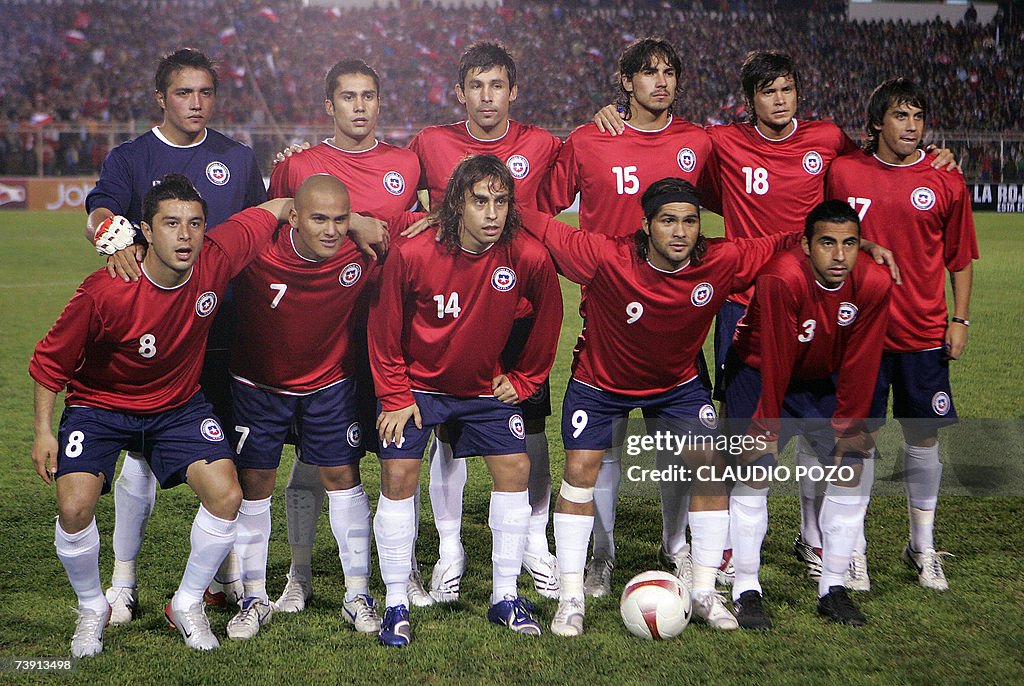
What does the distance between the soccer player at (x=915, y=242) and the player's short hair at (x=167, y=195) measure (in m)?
2.59

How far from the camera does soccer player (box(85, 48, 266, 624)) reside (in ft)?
12.9

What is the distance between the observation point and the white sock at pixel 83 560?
11.4 ft

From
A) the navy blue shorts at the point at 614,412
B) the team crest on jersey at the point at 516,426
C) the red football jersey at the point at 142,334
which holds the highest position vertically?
the red football jersey at the point at 142,334

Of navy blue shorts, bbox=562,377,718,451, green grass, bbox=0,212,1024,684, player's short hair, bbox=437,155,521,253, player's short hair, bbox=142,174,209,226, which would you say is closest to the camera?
green grass, bbox=0,212,1024,684

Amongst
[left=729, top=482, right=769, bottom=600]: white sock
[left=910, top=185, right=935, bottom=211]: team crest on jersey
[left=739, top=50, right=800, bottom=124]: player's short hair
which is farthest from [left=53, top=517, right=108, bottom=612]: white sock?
[left=910, top=185, right=935, bottom=211]: team crest on jersey

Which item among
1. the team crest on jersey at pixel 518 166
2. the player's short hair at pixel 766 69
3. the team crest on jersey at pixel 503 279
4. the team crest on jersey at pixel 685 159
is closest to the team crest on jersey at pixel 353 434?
the team crest on jersey at pixel 503 279

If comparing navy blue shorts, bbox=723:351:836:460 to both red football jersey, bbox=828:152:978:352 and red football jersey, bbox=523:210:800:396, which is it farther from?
red football jersey, bbox=828:152:978:352

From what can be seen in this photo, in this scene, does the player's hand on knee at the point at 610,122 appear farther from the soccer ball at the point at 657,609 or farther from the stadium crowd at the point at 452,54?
the stadium crowd at the point at 452,54

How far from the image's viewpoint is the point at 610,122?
4344 millimetres

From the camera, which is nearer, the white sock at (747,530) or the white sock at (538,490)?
the white sock at (747,530)

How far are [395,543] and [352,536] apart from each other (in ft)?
0.82

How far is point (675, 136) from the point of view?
4332 mm

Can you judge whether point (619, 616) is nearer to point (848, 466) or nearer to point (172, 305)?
point (848, 466)

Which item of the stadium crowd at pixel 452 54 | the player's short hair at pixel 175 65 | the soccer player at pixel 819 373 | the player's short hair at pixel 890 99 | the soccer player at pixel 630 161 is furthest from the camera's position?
the stadium crowd at pixel 452 54
